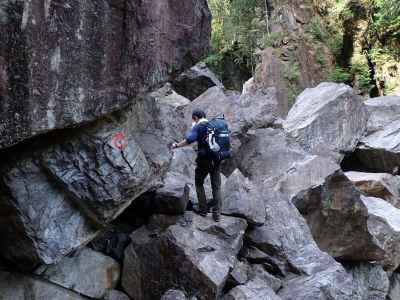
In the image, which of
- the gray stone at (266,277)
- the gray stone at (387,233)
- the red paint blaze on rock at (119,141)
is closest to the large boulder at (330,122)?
the gray stone at (387,233)

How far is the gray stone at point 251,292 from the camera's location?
27.8 feet

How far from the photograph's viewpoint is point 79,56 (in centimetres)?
614

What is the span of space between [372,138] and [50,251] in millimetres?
14580

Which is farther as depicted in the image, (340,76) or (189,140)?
(340,76)

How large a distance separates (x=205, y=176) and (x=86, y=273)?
2757 mm

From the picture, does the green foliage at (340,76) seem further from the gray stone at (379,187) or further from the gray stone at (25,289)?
the gray stone at (25,289)

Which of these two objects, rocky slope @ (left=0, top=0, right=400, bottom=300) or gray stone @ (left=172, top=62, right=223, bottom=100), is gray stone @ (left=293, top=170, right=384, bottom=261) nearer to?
rocky slope @ (left=0, top=0, right=400, bottom=300)

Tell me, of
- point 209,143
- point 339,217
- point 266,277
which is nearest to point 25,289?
point 209,143

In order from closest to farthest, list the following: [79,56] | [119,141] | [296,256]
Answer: [79,56] → [119,141] → [296,256]

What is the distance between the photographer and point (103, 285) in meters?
8.50

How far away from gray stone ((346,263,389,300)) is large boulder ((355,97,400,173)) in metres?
5.75

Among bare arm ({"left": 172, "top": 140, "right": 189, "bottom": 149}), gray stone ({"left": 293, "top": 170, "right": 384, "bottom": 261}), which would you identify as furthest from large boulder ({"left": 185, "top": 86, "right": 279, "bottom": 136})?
bare arm ({"left": 172, "top": 140, "right": 189, "bottom": 149})

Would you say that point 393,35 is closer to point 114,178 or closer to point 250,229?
point 250,229

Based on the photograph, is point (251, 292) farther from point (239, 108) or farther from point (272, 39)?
point (272, 39)
